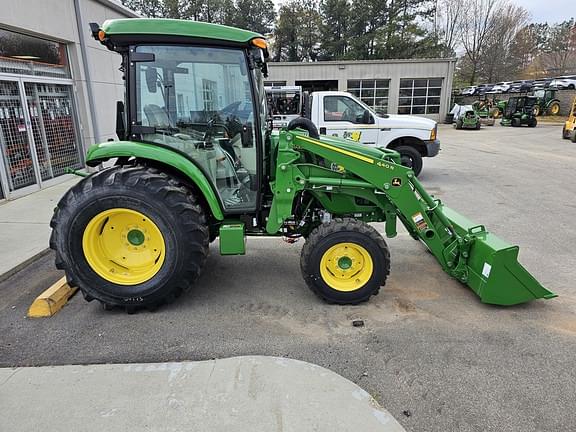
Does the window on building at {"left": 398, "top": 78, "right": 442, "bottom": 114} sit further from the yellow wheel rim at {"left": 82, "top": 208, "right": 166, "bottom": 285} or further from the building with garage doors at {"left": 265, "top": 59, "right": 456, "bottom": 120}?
the yellow wheel rim at {"left": 82, "top": 208, "right": 166, "bottom": 285}

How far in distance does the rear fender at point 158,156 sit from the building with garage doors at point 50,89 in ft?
16.4

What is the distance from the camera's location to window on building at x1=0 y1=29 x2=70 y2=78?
7488mm

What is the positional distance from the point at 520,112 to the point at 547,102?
236 inches

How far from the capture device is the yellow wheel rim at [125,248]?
11.8ft

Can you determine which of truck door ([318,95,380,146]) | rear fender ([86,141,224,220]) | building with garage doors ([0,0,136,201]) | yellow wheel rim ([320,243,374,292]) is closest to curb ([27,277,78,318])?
rear fender ([86,141,224,220])

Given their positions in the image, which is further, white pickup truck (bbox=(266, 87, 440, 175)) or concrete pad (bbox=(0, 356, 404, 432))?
white pickup truck (bbox=(266, 87, 440, 175))

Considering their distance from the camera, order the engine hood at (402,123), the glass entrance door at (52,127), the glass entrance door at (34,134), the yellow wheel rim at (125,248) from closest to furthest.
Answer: the yellow wheel rim at (125,248) < the glass entrance door at (34,134) < the glass entrance door at (52,127) < the engine hood at (402,123)

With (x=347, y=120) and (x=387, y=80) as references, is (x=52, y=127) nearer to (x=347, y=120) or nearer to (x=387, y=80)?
(x=347, y=120)

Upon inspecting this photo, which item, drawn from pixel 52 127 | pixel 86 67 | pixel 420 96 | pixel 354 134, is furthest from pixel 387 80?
pixel 52 127

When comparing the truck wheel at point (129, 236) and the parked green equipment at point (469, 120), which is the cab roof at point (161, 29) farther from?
the parked green equipment at point (469, 120)

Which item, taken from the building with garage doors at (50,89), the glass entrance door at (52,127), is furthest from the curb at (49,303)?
the glass entrance door at (52,127)

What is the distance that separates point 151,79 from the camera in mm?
3547

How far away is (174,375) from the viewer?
2797mm

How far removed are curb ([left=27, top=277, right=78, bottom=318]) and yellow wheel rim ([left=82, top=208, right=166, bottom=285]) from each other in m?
0.55
